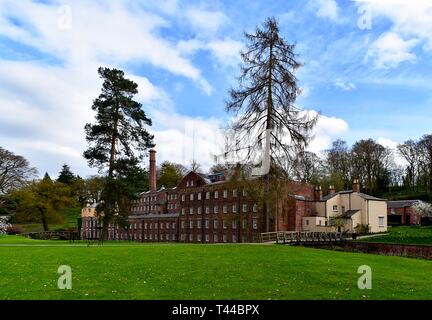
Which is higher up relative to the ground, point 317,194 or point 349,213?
point 317,194

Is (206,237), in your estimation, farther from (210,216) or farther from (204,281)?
(204,281)

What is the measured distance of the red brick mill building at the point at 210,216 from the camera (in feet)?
185

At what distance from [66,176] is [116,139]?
82505 millimetres

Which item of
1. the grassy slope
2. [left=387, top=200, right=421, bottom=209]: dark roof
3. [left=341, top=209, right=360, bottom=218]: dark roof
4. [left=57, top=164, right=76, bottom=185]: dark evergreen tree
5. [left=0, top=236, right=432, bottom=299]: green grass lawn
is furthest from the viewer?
[left=57, top=164, right=76, bottom=185]: dark evergreen tree

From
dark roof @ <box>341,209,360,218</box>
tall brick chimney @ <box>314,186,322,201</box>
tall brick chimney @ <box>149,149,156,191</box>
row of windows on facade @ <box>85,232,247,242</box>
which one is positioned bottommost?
row of windows on facade @ <box>85,232,247,242</box>

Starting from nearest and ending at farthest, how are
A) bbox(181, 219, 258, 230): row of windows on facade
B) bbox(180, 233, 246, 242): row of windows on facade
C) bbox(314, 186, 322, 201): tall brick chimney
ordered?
bbox(181, 219, 258, 230): row of windows on facade, bbox(314, 186, 322, 201): tall brick chimney, bbox(180, 233, 246, 242): row of windows on facade

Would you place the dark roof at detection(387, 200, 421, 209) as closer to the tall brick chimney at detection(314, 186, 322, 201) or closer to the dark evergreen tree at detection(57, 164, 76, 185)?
the tall brick chimney at detection(314, 186, 322, 201)

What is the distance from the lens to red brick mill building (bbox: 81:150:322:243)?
56406mm

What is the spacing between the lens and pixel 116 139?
150 feet

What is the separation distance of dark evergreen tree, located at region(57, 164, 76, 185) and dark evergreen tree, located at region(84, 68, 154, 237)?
7750cm

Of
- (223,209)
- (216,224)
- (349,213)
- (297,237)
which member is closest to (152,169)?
(216,224)

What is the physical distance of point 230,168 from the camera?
33094 millimetres

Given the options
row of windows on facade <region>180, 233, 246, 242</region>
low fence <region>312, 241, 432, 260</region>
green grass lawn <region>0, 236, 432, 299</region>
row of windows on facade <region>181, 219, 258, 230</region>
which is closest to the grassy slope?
row of windows on facade <region>180, 233, 246, 242</region>

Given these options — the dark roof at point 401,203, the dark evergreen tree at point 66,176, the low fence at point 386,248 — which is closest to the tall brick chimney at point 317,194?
the low fence at point 386,248
